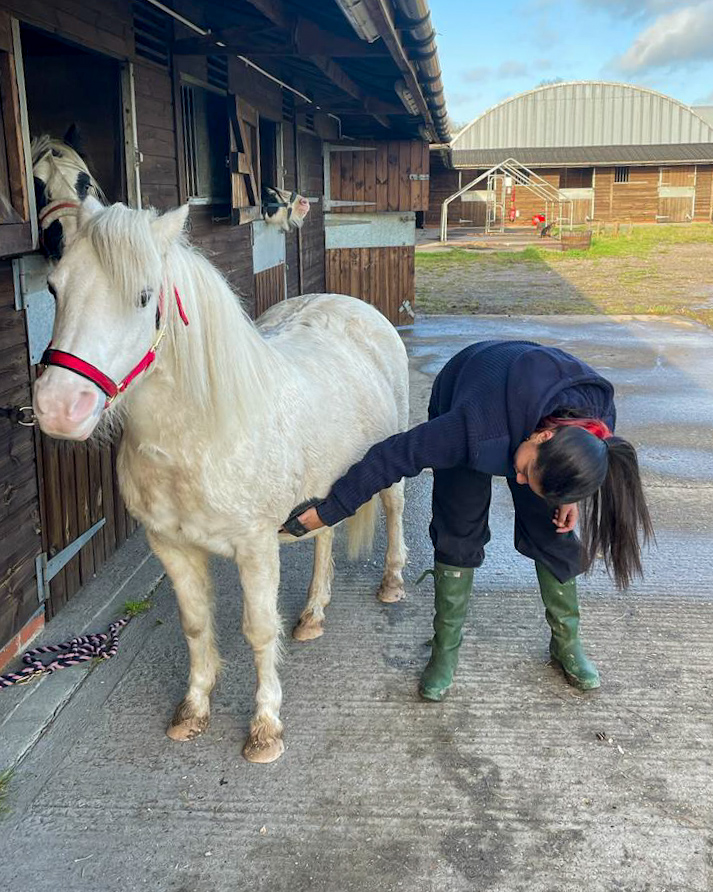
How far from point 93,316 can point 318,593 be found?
181cm

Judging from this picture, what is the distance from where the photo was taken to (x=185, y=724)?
266cm

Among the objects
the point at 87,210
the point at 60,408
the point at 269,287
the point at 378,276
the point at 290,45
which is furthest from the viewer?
the point at 378,276

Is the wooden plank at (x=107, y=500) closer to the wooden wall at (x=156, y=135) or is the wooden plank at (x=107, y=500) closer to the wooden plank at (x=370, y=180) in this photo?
the wooden wall at (x=156, y=135)

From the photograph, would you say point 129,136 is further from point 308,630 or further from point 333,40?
point 308,630

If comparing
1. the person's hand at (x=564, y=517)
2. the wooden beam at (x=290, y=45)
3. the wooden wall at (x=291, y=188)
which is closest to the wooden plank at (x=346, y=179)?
the wooden wall at (x=291, y=188)

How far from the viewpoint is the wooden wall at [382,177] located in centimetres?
975

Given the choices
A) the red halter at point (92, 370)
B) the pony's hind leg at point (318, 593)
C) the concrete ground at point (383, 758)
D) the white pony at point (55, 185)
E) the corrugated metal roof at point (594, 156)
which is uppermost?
the corrugated metal roof at point (594, 156)

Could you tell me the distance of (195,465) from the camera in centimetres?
228

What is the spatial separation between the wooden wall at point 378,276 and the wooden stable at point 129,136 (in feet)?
8.28

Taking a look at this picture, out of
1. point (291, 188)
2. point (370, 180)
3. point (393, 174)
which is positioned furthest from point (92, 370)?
point (393, 174)

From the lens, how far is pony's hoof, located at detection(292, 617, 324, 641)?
323 centimetres

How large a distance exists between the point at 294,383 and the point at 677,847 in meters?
1.77

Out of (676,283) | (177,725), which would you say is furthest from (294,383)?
(676,283)

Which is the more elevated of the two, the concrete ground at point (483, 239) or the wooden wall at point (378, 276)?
the concrete ground at point (483, 239)
